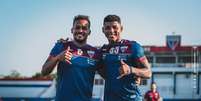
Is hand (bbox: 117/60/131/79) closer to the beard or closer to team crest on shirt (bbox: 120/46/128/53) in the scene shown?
team crest on shirt (bbox: 120/46/128/53)

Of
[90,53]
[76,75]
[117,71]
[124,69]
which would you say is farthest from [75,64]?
[124,69]

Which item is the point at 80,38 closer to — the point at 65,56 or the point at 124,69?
the point at 65,56

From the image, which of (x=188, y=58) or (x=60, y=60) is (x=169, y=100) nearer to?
(x=188, y=58)

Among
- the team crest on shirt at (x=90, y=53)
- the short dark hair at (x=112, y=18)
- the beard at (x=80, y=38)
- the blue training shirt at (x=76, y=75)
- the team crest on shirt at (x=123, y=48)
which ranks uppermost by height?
the short dark hair at (x=112, y=18)

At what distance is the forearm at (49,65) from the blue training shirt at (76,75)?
97mm

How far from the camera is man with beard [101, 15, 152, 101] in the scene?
18.5ft

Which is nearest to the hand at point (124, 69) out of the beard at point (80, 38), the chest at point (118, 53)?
the chest at point (118, 53)

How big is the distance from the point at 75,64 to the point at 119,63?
421 mm

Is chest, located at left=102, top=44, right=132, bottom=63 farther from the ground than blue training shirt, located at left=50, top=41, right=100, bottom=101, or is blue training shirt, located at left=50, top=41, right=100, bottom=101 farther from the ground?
chest, located at left=102, top=44, right=132, bottom=63

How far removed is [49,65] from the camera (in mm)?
5656

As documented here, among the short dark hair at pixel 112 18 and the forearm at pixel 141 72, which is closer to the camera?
the forearm at pixel 141 72

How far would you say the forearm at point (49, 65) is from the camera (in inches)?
222

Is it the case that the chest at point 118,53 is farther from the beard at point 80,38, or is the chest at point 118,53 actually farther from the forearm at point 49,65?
the forearm at point 49,65


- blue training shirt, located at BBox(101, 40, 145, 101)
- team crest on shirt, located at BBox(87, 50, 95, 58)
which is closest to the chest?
blue training shirt, located at BBox(101, 40, 145, 101)
